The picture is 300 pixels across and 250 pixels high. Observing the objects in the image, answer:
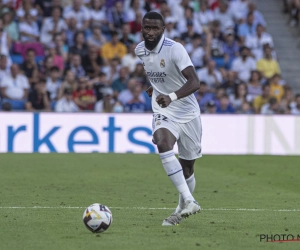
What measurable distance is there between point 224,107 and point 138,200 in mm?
9299

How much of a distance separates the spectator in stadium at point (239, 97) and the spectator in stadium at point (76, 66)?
13.3 ft

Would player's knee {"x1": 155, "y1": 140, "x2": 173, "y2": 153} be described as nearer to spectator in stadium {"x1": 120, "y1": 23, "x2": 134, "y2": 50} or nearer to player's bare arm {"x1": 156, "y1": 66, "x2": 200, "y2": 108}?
player's bare arm {"x1": 156, "y1": 66, "x2": 200, "y2": 108}

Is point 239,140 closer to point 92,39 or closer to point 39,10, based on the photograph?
point 92,39

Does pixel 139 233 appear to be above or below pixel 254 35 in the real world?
below

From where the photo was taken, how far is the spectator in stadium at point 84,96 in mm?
19516

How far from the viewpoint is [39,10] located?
2189 centimetres

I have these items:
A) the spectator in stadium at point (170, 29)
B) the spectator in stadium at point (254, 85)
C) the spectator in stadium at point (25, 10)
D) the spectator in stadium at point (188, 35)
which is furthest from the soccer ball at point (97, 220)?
the spectator in stadium at point (188, 35)

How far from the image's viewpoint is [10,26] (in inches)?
829

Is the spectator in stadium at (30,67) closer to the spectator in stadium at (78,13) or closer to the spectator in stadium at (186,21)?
the spectator in stadium at (78,13)

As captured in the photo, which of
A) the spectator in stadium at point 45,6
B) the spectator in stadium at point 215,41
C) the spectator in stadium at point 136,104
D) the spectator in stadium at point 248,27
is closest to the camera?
the spectator in stadium at point 136,104

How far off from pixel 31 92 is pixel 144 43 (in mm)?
10857

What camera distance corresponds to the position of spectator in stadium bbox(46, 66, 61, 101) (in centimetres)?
1977

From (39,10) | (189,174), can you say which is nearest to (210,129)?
(39,10)


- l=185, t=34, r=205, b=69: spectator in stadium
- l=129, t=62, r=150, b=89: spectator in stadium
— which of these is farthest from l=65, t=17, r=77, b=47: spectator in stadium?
l=185, t=34, r=205, b=69: spectator in stadium
